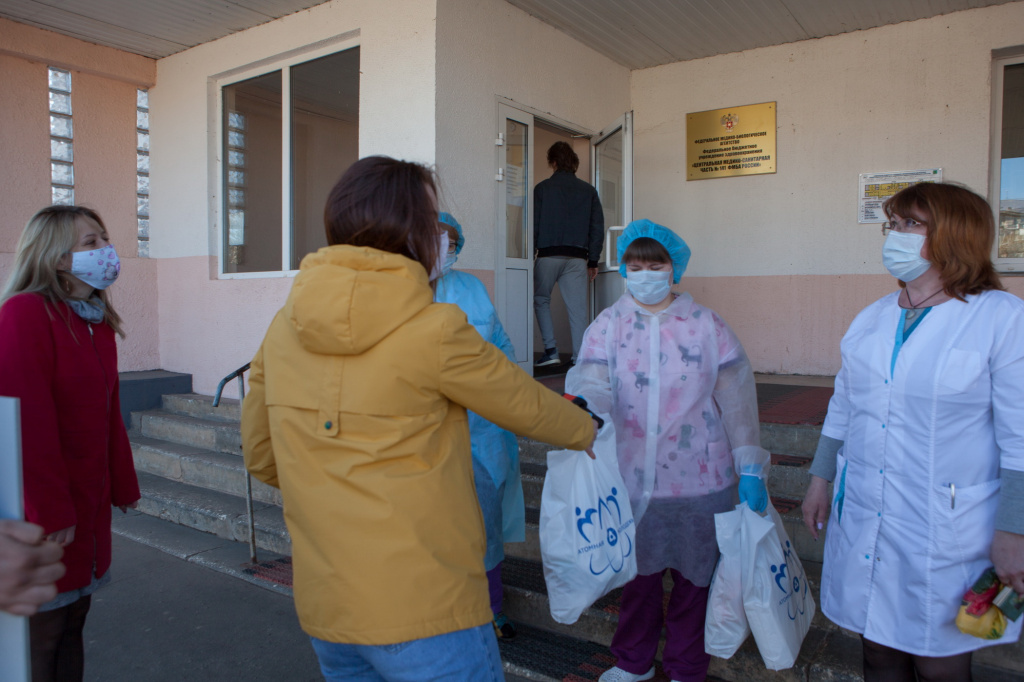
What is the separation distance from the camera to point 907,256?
1.90 meters

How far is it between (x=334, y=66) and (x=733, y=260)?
12.4 ft

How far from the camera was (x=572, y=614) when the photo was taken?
237 cm

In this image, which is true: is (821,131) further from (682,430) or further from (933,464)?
(933,464)

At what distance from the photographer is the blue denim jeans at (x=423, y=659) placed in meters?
1.32

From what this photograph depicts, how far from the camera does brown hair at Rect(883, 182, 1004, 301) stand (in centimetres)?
180

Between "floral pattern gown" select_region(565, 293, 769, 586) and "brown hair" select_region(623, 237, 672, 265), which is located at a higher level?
"brown hair" select_region(623, 237, 672, 265)

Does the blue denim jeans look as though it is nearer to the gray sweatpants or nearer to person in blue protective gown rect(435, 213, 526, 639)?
person in blue protective gown rect(435, 213, 526, 639)

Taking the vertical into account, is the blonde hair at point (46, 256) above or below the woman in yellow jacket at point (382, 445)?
above

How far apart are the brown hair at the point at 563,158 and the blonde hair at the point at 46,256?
13.8ft

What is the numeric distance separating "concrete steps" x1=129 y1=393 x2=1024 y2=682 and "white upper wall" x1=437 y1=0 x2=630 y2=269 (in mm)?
1753

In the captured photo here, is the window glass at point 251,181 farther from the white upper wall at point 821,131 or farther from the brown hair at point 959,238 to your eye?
the brown hair at point 959,238

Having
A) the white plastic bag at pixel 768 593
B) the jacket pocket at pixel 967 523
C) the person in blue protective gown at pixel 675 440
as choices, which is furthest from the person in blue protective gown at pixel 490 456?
the jacket pocket at pixel 967 523

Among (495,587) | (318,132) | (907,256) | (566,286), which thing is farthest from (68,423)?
(318,132)

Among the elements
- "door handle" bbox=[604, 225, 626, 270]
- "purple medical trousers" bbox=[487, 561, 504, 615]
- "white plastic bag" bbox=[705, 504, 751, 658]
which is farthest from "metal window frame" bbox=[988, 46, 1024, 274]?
"purple medical trousers" bbox=[487, 561, 504, 615]
